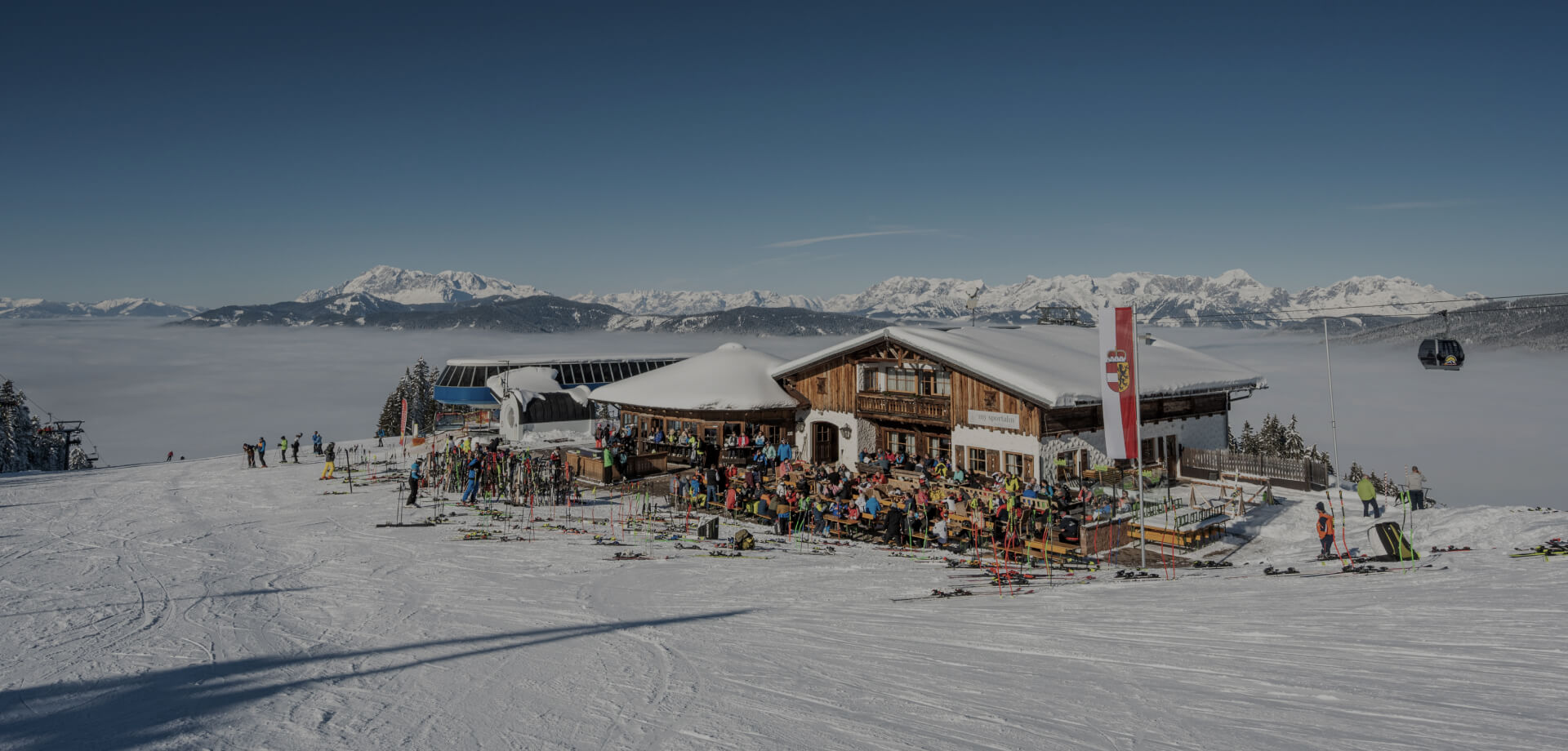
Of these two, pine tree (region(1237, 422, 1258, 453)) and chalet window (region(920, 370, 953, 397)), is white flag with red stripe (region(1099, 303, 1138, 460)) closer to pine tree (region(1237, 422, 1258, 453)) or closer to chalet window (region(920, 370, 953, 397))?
chalet window (region(920, 370, 953, 397))

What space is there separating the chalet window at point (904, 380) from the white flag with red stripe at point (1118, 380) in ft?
42.6

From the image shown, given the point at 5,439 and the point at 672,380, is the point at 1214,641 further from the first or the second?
the point at 5,439

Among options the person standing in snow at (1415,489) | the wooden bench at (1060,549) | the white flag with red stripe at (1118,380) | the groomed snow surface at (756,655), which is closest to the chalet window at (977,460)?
the wooden bench at (1060,549)

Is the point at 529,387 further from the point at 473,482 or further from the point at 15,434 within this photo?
the point at 15,434

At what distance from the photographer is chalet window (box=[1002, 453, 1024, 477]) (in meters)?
24.5

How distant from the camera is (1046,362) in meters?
26.6

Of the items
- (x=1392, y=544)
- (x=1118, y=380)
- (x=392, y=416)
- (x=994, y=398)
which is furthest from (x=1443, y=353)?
(x=392, y=416)

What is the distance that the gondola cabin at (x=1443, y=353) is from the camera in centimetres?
2584

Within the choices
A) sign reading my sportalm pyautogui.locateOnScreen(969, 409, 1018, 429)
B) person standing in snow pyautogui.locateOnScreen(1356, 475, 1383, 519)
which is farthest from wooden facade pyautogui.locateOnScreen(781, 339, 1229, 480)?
person standing in snow pyautogui.locateOnScreen(1356, 475, 1383, 519)

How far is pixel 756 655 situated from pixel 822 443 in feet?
73.5

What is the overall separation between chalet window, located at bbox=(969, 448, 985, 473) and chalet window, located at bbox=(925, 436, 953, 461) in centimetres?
107

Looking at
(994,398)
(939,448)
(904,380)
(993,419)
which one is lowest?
(939,448)

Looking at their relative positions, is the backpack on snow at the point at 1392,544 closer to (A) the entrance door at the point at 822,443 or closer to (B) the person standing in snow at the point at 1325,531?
(B) the person standing in snow at the point at 1325,531

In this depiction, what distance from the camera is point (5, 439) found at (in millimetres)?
57938
